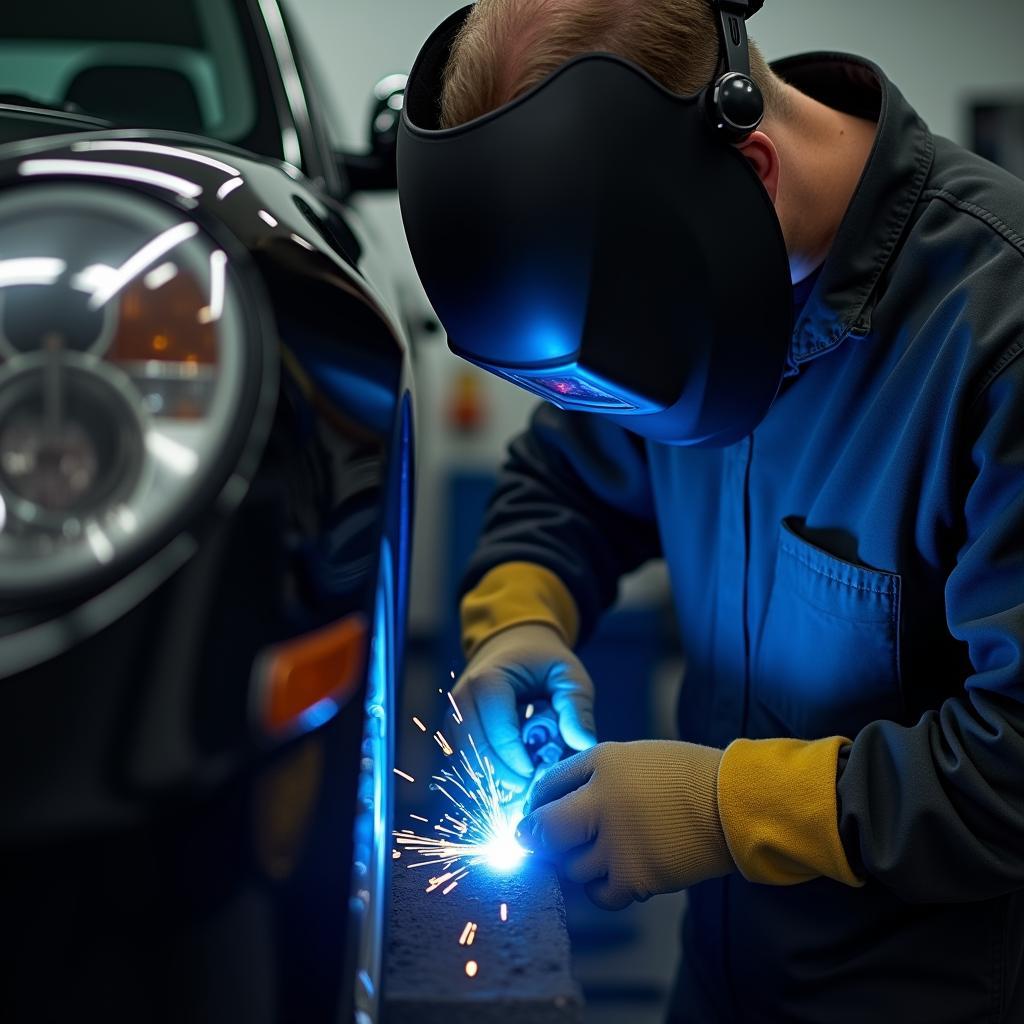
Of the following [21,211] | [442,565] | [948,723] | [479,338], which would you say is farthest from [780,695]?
[442,565]

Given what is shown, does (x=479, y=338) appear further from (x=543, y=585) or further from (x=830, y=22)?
(x=830, y=22)

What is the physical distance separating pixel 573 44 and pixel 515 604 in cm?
72

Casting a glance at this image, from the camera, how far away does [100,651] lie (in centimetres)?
67

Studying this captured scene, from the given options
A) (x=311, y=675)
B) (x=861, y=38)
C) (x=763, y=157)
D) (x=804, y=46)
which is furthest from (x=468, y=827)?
(x=861, y=38)

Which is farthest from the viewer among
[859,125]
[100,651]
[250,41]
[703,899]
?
[250,41]

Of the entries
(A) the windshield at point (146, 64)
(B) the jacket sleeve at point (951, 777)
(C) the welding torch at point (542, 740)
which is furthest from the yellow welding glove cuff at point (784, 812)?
(A) the windshield at point (146, 64)

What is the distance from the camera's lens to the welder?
2.98 feet

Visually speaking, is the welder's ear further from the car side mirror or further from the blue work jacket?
the car side mirror

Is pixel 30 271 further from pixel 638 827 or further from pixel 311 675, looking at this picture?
pixel 638 827

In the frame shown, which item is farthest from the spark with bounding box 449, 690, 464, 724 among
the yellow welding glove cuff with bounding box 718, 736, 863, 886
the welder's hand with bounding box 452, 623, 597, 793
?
the yellow welding glove cuff with bounding box 718, 736, 863, 886

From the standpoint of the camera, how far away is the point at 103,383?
2.35 ft

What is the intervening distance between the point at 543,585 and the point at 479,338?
A: 1.83ft

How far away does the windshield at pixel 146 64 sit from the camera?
4.95 ft

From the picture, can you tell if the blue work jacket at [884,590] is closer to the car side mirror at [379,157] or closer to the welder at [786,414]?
the welder at [786,414]
